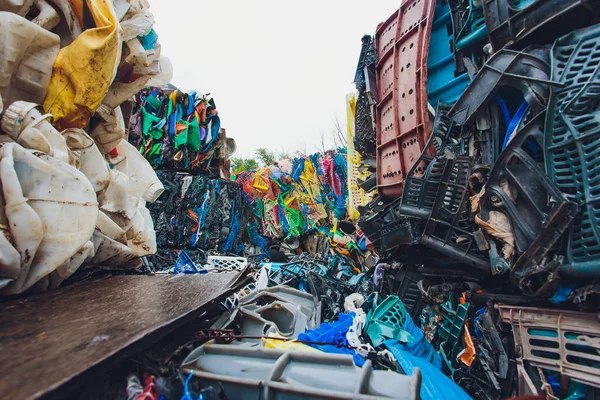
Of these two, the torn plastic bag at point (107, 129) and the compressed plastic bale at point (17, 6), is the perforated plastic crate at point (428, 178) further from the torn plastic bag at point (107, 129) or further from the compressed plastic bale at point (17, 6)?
the compressed plastic bale at point (17, 6)

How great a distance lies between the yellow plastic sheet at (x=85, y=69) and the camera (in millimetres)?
2365

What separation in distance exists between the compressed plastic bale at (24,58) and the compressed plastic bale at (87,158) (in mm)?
353

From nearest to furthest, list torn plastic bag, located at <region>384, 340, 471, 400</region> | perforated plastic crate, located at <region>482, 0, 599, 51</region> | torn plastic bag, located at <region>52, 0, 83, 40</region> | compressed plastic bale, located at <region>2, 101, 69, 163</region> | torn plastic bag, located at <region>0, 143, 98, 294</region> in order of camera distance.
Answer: torn plastic bag, located at <region>0, 143, 98, 294</region> → compressed plastic bale, located at <region>2, 101, 69, 163</region> → torn plastic bag, located at <region>384, 340, 471, 400</region> → perforated plastic crate, located at <region>482, 0, 599, 51</region> → torn plastic bag, located at <region>52, 0, 83, 40</region>

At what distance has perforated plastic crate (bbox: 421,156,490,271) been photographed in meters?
2.97

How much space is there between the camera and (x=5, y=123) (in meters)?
2.00

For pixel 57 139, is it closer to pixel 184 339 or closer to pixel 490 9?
pixel 184 339

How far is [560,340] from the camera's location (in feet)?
7.48

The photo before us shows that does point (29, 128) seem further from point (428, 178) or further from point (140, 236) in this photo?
point (428, 178)

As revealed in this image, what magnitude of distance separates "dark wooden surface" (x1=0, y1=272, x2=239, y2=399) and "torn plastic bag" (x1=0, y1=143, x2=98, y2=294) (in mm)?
224

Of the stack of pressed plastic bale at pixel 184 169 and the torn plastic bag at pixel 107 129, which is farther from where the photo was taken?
the stack of pressed plastic bale at pixel 184 169

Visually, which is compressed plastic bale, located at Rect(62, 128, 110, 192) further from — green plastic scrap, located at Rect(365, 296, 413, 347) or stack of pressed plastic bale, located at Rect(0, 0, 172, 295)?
green plastic scrap, located at Rect(365, 296, 413, 347)

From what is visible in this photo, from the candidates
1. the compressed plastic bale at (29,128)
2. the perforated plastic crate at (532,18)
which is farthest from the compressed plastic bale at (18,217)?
the perforated plastic crate at (532,18)

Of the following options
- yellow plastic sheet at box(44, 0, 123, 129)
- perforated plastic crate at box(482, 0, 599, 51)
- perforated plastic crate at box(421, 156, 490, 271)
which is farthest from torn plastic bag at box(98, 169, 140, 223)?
perforated plastic crate at box(482, 0, 599, 51)

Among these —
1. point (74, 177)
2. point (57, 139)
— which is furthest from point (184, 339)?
point (57, 139)
